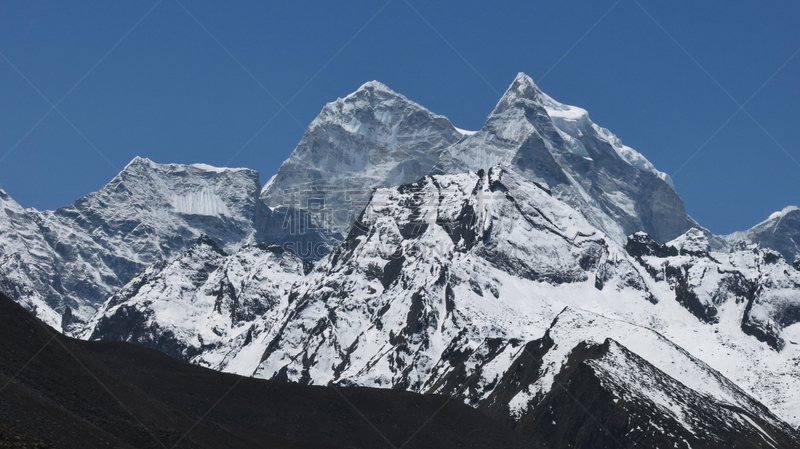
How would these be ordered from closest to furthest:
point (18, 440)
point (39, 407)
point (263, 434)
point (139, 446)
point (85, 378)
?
point (18, 440) → point (39, 407) → point (139, 446) → point (85, 378) → point (263, 434)

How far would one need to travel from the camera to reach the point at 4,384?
5374 inches

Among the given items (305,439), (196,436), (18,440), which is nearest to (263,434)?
(305,439)

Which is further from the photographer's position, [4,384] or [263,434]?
[263,434]

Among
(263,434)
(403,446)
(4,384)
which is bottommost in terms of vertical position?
(4,384)

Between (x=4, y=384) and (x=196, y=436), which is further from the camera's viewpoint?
(x=196, y=436)

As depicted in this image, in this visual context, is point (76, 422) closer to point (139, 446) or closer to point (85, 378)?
point (139, 446)

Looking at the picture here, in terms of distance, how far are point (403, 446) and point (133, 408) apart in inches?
2222

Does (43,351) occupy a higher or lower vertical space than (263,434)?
lower

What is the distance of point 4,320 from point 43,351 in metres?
8.89

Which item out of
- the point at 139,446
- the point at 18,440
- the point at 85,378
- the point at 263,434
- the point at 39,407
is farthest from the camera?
the point at 263,434

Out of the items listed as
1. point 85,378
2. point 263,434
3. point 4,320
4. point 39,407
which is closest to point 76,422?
point 39,407

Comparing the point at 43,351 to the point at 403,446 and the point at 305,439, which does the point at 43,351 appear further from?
the point at 403,446

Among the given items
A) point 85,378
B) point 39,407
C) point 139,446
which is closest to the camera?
point 39,407

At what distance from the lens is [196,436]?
550 feet
